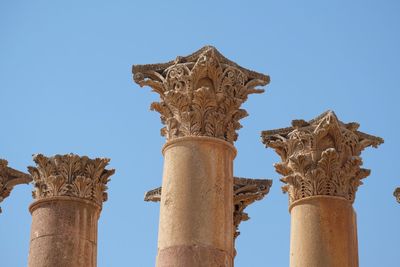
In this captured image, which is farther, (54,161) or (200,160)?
(54,161)

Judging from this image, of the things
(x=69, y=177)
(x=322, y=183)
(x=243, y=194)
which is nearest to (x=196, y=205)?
(x=322, y=183)

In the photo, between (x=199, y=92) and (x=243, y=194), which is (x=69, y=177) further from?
(x=243, y=194)

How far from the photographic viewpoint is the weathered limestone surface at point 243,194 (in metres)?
37.3

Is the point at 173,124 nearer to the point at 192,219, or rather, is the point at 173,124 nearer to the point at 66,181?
the point at 192,219

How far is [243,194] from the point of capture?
37281 millimetres

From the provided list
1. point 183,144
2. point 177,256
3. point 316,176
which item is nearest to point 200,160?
point 183,144

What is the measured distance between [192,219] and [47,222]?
733 cm

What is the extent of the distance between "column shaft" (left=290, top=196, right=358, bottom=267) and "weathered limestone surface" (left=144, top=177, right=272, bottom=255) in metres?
5.95

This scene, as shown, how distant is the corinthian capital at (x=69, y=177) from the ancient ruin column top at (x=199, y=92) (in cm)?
500

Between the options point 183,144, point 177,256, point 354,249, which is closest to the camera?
point 177,256

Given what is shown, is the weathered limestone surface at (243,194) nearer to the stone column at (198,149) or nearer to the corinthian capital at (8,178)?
the corinthian capital at (8,178)

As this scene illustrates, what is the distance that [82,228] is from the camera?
102ft

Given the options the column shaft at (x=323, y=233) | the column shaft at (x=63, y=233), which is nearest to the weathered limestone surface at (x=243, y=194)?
the column shaft at (x=63, y=233)

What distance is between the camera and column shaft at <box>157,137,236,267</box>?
81.7ft
